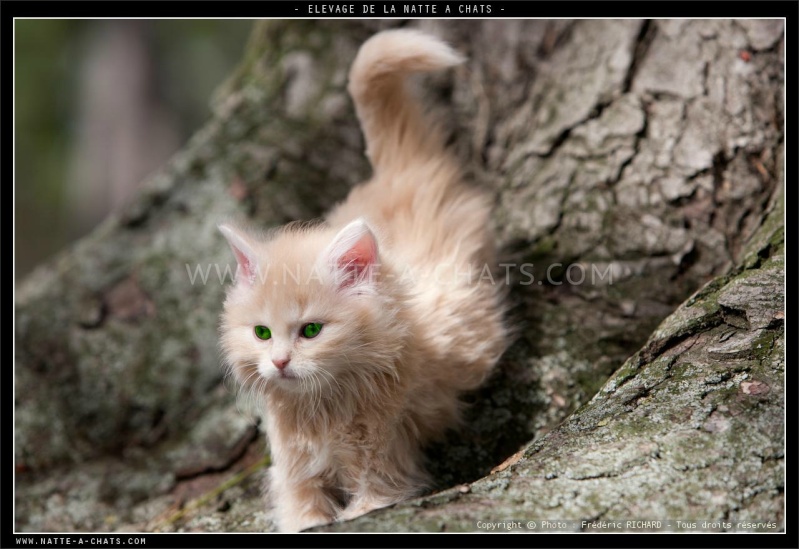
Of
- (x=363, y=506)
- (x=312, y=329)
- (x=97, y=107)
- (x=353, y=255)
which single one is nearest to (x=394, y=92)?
(x=353, y=255)

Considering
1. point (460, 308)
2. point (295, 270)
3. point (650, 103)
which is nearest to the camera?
point (295, 270)

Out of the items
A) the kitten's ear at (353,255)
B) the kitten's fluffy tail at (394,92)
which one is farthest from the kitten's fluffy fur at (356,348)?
the kitten's fluffy tail at (394,92)

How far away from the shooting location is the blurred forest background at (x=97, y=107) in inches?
392

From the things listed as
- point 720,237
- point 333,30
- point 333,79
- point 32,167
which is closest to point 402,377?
point 720,237

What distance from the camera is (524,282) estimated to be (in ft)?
10.1

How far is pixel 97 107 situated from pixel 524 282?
9.32 m

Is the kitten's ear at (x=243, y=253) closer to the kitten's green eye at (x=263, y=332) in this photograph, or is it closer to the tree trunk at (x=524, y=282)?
the kitten's green eye at (x=263, y=332)

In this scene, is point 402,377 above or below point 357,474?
above

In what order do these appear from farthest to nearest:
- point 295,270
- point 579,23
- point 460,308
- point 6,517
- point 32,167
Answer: point 32,167
point 579,23
point 6,517
point 460,308
point 295,270

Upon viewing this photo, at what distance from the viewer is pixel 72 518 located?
9.55 feet

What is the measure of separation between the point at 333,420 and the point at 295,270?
0.57 m

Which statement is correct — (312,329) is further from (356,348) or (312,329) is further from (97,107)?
(97,107)

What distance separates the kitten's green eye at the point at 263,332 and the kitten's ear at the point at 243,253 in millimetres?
179

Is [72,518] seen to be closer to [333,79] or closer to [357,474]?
[357,474]
